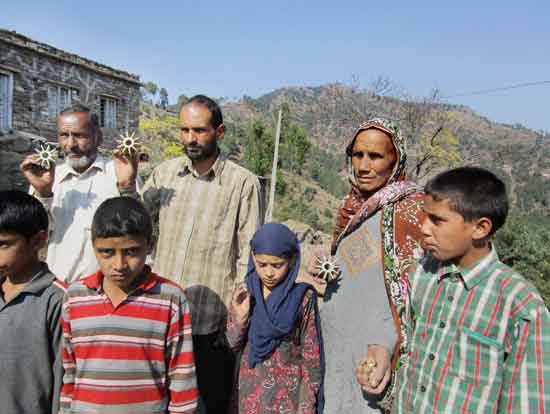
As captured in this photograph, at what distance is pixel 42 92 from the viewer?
1582 cm

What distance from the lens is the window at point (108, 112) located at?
18.3 meters

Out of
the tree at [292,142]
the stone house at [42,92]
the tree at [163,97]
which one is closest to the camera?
the stone house at [42,92]

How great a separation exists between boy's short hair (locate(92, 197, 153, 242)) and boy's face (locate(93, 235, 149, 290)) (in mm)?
24

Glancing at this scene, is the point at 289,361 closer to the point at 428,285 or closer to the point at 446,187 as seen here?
the point at 428,285

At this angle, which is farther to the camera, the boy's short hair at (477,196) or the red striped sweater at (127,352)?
the red striped sweater at (127,352)

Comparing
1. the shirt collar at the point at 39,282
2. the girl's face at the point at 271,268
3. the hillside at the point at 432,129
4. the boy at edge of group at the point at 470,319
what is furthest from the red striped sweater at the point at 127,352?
the hillside at the point at 432,129

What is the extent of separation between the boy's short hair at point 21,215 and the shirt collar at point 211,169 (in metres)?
0.85

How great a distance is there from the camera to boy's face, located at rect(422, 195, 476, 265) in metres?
1.53

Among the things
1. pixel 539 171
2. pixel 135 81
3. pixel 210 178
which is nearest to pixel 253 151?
pixel 135 81

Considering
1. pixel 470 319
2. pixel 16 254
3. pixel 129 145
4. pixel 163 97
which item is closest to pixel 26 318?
pixel 16 254

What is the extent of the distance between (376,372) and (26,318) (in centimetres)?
153

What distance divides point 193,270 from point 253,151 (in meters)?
27.6

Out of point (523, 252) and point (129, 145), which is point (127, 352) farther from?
point (523, 252)

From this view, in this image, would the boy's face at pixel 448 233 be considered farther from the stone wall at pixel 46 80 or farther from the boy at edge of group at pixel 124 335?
the stone wall at pixel 46 80
